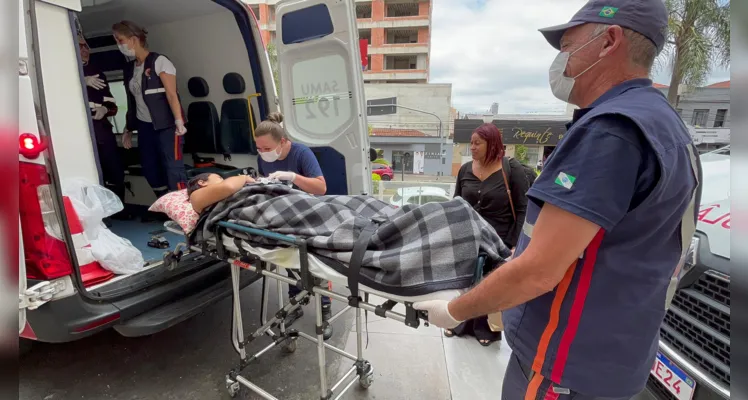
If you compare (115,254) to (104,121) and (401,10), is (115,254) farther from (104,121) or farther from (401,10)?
(401,10)

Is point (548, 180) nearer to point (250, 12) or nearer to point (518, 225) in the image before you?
point (518, 225)

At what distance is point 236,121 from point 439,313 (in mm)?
3803

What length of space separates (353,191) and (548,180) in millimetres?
2378

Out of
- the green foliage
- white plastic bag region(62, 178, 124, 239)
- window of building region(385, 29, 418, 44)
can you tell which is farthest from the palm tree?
window of building region(385, 29, 418, 44)

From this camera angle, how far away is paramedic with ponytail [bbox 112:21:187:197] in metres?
3.50

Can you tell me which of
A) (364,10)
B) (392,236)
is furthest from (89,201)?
(364,10)

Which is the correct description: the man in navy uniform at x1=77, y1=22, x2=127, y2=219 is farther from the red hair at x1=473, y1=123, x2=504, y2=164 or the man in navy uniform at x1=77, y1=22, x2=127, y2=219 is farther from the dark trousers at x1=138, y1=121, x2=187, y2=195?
the red hair at x1=473, y1=123, x2=504, y2=164

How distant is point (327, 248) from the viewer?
162 centimetres

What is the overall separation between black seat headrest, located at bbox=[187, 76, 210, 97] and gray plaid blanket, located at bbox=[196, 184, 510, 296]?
3116mm

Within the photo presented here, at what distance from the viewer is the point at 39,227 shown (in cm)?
173

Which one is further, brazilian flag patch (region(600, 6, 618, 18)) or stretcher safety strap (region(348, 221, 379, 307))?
stretcher safety strap (region(348, 221, 379, 307))

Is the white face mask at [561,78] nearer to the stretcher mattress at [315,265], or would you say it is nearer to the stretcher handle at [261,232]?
the stretcher mattress at [315,265]

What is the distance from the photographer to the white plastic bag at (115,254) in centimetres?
215

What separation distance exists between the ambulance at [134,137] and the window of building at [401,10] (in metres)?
29.4
